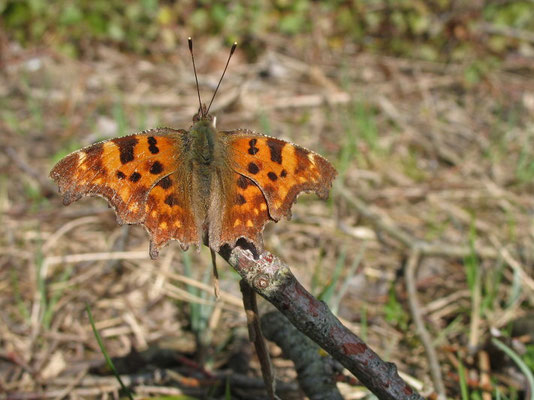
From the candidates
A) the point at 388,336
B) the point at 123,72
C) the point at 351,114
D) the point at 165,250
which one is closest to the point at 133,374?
the point at 165,250

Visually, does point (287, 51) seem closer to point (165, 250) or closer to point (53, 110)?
point (53, 110)

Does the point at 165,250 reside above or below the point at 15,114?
below

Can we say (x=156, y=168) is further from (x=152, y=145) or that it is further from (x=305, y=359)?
(x=305, y=359)

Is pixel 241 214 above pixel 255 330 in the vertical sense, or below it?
above

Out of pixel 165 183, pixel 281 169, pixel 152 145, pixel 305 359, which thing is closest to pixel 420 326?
pixel 305 359

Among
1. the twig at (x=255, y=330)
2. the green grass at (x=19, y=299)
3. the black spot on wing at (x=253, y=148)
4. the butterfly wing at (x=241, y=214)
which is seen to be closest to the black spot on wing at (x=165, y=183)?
the butterfly wing at (x=241, y=214)
